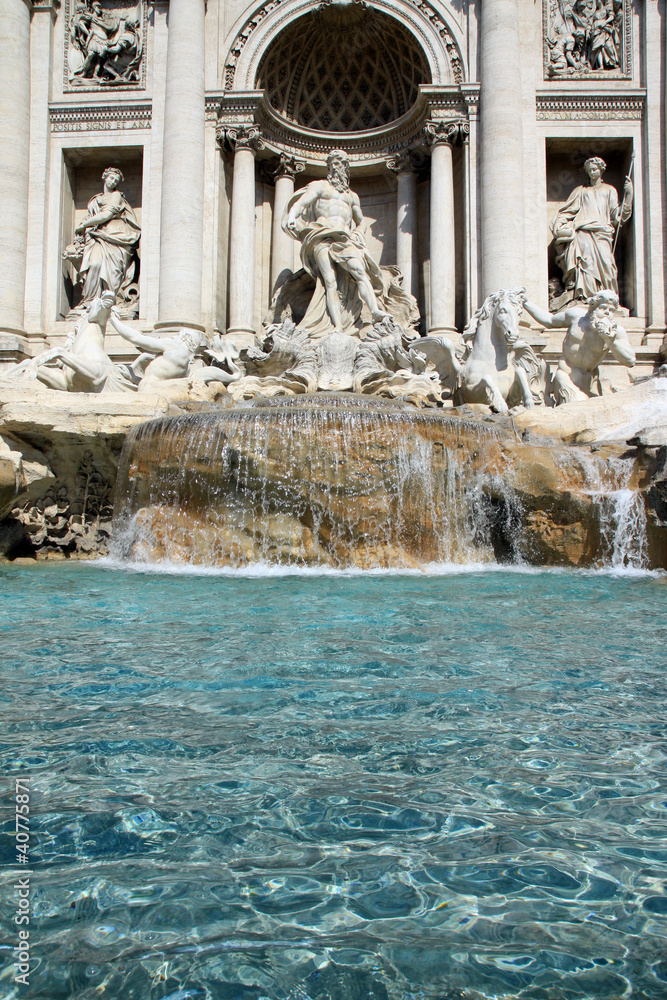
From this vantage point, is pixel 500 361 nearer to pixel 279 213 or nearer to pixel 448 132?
pixel 448 132

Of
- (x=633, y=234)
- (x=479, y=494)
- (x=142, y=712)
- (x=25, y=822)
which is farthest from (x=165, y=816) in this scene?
(x=633, y=234)

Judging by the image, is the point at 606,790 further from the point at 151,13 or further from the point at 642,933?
the point at 151,13

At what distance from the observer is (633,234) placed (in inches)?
524

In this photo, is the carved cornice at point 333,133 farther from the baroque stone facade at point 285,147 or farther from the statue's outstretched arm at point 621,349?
the statue's outstretched arm at point 621,349

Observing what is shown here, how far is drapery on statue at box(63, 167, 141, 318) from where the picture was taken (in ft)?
45.2

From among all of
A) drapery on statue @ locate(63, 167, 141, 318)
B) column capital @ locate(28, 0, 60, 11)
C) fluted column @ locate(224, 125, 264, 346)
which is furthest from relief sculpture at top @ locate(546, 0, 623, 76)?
column capital @ locate(28, 0, 60, 11)

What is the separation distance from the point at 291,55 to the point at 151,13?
103 inches

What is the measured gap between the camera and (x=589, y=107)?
13.3 m

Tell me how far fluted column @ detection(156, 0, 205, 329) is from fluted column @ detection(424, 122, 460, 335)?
3981 millimetres

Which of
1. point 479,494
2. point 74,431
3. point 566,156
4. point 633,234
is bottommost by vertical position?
point 479,494

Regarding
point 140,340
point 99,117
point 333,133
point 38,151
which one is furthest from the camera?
point 333,133

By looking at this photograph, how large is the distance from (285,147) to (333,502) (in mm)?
10401

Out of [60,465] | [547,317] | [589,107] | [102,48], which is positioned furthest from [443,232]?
[60,465]

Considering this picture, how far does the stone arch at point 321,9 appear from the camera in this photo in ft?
43.3
